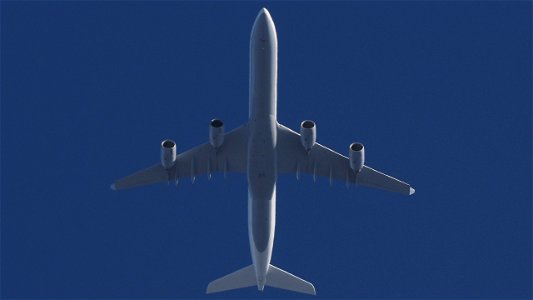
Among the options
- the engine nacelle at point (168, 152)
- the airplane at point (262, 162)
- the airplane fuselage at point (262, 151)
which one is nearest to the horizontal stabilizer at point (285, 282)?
the airplane at point (262, 162)

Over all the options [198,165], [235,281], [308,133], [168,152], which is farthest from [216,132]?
[235,281]

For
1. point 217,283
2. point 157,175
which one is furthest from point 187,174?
point 217,283

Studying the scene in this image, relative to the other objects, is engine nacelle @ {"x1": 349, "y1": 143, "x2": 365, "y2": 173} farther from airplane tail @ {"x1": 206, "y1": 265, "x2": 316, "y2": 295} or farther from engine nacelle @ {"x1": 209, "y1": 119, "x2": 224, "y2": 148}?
airplane tail @ {"x1": 206, "y1": 265, "x2": 316, "y2": 295}

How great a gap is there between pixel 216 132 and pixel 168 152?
2.37m

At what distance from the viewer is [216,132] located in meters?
62.4

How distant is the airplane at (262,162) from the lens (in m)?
60.5

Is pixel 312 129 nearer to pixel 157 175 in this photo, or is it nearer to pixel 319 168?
pixel 319 168

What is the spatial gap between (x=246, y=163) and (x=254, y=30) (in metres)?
6.99

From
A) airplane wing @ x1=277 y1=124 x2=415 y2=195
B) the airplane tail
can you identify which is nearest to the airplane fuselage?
the airplane tail

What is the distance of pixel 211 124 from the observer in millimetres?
62344

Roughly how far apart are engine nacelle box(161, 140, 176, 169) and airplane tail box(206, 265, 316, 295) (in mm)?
6179

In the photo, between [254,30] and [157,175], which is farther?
[157,175]

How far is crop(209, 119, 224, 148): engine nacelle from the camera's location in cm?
Answer: 6225

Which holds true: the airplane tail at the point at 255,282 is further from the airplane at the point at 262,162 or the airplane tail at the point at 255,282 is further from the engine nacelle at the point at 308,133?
the engine nacelle at the point at 308,133
